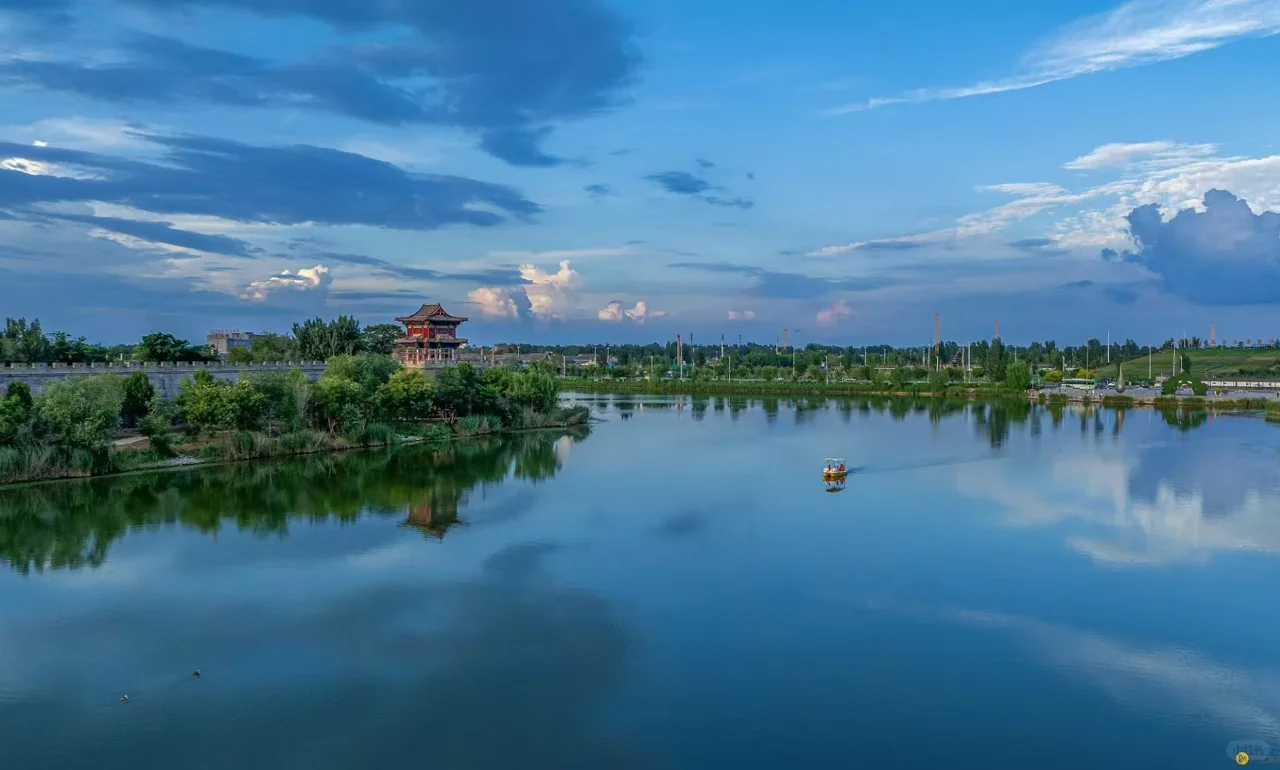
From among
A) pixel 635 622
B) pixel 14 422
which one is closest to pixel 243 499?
pixel 14 422

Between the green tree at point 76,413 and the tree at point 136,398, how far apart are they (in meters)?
3.12

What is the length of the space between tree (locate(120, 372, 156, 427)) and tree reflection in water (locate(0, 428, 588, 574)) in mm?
4096

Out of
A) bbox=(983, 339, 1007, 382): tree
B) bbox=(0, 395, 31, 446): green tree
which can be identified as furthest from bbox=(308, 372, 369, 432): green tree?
bbox=(983, 339, 1007, 382): tree

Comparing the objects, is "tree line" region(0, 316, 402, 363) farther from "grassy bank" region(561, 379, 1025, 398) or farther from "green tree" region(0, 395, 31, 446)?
"grassy bank" region(561, 379, 1025, 398)

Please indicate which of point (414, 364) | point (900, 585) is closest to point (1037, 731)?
point (900, 585)

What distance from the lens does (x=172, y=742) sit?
8.32m

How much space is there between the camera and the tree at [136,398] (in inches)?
981

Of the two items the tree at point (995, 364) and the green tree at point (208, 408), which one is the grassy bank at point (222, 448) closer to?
the green tree at point (208, 408)

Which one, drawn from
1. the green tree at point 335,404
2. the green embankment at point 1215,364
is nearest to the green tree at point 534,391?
the green tree at point 335,404

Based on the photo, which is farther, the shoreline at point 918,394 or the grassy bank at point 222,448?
the shoreline at point 918,394

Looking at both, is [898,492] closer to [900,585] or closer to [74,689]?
[900,585]

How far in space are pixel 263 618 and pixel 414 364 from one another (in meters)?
26.4

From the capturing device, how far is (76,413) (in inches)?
813

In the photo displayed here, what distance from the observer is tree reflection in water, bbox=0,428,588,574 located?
629 inches
